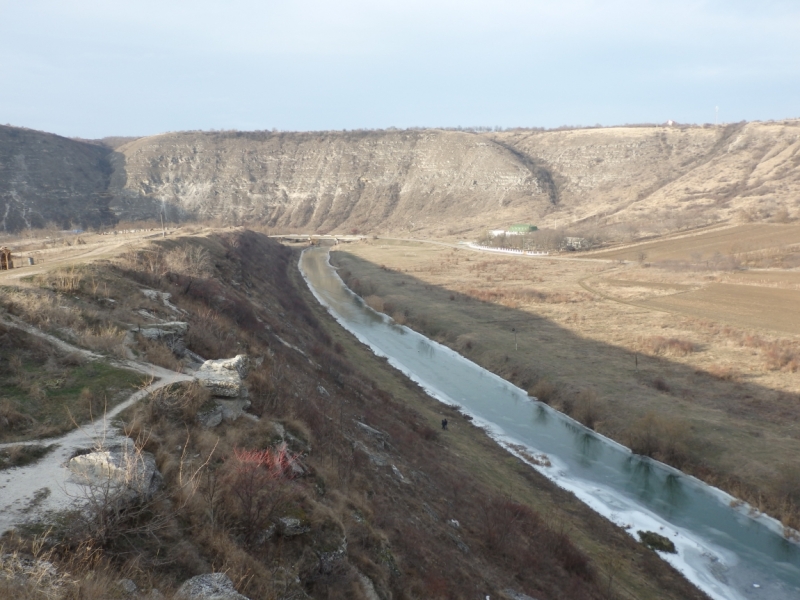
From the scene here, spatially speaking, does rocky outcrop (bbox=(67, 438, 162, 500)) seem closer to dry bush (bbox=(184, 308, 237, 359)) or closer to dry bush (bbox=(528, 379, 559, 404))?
dry bush (bbox=(184, 308, 237, 359))

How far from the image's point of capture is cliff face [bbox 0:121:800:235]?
382ft

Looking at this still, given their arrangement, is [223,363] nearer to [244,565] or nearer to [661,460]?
[244,565]

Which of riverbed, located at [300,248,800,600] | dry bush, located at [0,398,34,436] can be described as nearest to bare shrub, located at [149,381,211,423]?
dry bush, located at [0,398,34,436]

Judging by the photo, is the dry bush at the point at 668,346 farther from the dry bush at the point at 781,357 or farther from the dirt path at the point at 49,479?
the dirt path at the point at 49,479

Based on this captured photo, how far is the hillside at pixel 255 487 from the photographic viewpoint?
6957 mm

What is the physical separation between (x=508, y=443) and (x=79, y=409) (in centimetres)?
2194

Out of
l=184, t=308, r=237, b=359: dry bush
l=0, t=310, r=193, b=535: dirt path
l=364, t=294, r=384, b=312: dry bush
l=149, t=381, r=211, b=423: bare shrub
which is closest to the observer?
l=0, t=310, r=193, b=535: dirt path

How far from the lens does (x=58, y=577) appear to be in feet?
18.2

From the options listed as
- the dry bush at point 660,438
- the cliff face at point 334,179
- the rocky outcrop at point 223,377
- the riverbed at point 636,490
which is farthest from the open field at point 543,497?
the cliff face at point 334,179

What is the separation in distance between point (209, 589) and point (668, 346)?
38.9m

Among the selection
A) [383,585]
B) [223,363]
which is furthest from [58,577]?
[223,363]

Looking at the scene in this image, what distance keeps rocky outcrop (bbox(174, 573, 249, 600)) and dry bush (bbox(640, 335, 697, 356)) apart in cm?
3783

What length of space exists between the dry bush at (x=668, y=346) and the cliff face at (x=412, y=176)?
73360 mm

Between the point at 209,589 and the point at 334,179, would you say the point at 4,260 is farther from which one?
the point at 334,179
